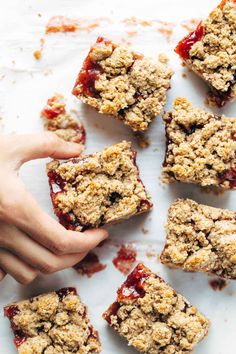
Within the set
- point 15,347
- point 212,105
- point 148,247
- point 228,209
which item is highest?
point 212,105

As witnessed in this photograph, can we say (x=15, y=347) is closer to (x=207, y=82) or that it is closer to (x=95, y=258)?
(x=95, y=258)

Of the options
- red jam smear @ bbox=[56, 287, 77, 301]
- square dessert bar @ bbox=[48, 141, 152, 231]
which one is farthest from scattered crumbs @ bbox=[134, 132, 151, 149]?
red jam smear @ bbox=[56, 287, 77, 301]

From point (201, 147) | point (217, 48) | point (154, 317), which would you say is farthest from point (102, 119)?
point (154, 317)

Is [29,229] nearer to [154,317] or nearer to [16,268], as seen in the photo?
[16,268]

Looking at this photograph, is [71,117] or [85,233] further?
[71,117]

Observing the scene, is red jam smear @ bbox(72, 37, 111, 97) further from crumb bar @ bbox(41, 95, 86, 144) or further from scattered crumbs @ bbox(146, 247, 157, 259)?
scattered crumbs @ bbox(146, 247, 157, 259)

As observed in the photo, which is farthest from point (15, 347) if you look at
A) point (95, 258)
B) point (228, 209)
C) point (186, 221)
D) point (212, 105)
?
point (212, 105)

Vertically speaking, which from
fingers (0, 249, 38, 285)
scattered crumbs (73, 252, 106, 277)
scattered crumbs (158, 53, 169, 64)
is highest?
scattered crumbs (158, 53, 169, 64)
